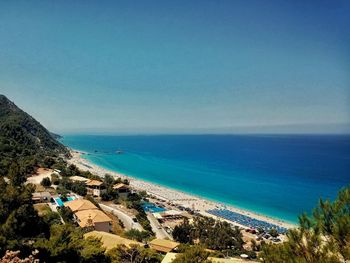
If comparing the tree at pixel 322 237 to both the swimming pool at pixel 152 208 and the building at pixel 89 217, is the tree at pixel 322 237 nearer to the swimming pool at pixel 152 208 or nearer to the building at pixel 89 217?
the building at pixel 89 217

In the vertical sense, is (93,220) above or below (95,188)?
above

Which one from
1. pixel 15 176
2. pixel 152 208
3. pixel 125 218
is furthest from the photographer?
pixel 152 208

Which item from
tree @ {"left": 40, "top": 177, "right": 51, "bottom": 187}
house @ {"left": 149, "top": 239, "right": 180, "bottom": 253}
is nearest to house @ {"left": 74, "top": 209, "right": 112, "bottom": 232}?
house @ {"left": 149, "top": 239, "right": 180, "bottom": 253}

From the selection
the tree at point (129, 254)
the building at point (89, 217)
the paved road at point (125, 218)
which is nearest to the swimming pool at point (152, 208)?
the paved road at point (125, 218)

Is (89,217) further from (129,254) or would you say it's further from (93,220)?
(129,254)

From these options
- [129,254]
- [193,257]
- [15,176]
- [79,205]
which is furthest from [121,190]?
[15,176]

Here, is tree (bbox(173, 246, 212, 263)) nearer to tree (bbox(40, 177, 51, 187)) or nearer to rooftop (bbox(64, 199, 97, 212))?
rooftop (bbox(64, 199, 97, 212))
